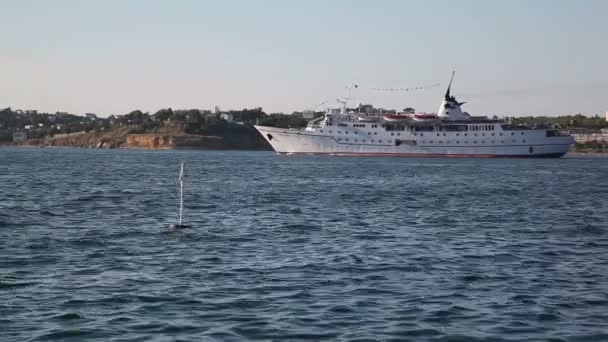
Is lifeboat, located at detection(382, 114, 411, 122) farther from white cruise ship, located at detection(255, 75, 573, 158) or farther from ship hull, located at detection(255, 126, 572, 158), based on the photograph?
ship hull, located at detection(255, 126, 572, 158)

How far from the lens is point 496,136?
117 m

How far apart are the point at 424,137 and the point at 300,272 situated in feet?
341

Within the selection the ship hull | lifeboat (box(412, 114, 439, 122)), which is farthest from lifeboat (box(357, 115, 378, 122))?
lifeboat (box(412, 114, 439, 122))

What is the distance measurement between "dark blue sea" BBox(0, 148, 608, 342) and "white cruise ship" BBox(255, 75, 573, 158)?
8255 centimetres

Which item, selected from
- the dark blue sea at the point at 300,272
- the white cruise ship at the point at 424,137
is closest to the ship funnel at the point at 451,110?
the white cruise ship at the point at 424,137

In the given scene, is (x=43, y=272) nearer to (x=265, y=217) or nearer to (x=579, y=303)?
(x=579, y=303)

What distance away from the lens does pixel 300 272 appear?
60.4 ft

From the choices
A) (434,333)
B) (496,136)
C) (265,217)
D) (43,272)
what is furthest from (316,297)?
(496,136)

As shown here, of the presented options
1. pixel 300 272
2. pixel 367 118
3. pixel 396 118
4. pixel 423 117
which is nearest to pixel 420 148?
pixel 423 117

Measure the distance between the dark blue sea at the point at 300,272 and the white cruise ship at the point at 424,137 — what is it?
82545 millimetres

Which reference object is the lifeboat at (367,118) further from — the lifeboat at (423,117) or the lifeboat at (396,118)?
the lifeboat at (423,117)

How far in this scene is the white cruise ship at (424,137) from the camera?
117 m

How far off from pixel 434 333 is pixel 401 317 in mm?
1085

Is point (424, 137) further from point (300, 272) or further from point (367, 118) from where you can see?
point (300, 272)
